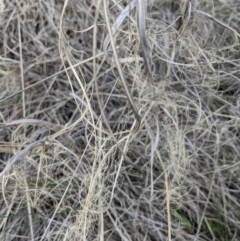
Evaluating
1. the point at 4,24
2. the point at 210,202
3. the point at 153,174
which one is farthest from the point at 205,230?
the point at 4,24

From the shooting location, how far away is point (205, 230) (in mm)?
957

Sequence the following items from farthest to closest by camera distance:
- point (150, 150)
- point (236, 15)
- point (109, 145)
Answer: point (236, 15) < point (150, 150) < point (109, 145)

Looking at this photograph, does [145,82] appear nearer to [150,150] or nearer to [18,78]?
[150,150]

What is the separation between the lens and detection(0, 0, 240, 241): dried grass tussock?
0.87 metres

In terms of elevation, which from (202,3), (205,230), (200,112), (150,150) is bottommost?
(205,230)

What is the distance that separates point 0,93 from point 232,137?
0.56m

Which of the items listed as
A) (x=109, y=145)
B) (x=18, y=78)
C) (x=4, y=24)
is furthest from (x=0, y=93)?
(x=109, y=145)

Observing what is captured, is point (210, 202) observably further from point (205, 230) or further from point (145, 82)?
point (145, 82)

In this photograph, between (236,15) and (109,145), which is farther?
(236,15)

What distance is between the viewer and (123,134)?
37.3 inches

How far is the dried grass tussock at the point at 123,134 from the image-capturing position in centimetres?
87

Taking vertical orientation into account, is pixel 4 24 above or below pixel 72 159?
above

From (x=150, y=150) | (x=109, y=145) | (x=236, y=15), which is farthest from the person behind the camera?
(x=236, y=15)

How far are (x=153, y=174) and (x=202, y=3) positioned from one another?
434mm
